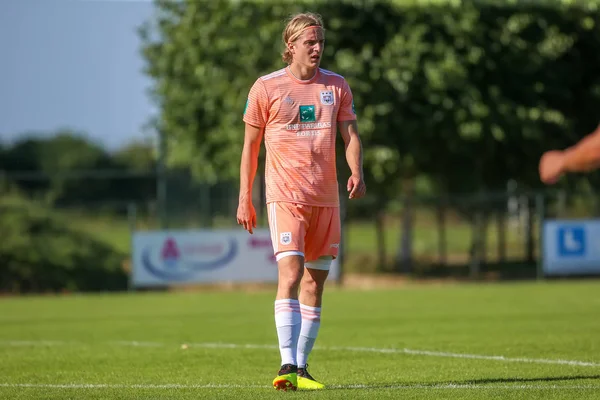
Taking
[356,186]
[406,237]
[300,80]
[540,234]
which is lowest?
[406,237]

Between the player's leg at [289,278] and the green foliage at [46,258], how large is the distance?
2076 cm

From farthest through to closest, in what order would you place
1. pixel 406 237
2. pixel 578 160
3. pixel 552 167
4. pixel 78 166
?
pixel 78 166 < pixel 406 237 < pixel 552 167 < pixel 578 160

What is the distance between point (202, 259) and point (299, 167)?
1791cm

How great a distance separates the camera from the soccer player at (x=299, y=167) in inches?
291

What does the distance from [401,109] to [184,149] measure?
720 centimetres

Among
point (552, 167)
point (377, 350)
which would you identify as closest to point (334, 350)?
point (377, 350)

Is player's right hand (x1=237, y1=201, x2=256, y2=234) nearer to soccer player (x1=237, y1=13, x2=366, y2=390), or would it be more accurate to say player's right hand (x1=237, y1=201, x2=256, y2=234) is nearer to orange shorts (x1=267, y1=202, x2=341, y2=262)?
soccer player (x1=237, y1=13, x2=366, y2=390)

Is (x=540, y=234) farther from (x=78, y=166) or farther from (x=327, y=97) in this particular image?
(x=78, y=166)

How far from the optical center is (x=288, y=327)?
7320 millimetres

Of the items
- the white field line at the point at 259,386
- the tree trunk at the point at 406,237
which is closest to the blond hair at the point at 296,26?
the white field line at the point at 259,386

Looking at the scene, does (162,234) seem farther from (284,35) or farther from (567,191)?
(284,35)

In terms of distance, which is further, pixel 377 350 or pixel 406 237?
pixel 406 237

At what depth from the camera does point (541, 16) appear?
27.4 meters

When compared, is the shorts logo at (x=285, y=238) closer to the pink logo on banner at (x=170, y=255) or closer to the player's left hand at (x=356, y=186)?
the player's left hand at (x=356, y=186)
